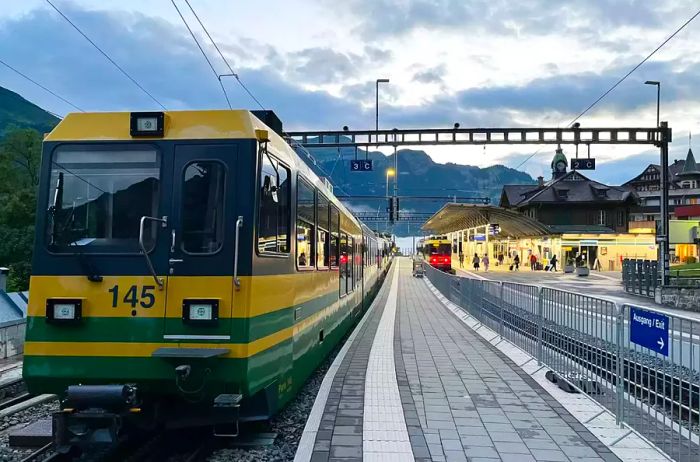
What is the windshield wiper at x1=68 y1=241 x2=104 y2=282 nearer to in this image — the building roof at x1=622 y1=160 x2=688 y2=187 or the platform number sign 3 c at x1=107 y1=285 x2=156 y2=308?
the platform number sign 3 c at x1=107 y1=285 x2=156 y2=308

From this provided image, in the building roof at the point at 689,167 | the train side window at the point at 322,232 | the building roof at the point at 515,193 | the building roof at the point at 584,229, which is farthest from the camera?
the building roof at the point at 689,167

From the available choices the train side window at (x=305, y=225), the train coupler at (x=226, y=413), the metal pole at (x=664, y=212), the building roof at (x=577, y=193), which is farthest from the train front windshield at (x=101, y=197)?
the building roof at (x=577, y=193)

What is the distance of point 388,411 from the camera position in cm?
671

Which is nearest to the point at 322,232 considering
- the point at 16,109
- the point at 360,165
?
the point at 360,165

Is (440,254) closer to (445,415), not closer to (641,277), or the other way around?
(641,277)

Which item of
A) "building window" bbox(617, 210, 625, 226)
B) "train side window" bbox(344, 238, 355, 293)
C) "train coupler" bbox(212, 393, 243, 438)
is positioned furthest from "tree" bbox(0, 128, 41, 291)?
"building window" bbox(617, 210, 625, 226)

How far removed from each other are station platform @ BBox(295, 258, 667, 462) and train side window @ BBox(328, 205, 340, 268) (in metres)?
1.70

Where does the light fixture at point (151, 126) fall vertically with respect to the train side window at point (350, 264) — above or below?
above

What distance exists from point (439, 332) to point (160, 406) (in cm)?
969

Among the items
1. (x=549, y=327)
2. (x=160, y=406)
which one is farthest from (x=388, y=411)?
(x=549, y=327)

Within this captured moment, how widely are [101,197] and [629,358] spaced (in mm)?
5095

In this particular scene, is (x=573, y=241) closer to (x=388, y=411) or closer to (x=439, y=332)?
(x=439, y=332)

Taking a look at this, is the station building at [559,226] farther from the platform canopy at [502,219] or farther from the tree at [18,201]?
the tree at [18,201]

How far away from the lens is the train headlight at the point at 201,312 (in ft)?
16.3
